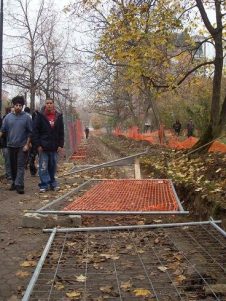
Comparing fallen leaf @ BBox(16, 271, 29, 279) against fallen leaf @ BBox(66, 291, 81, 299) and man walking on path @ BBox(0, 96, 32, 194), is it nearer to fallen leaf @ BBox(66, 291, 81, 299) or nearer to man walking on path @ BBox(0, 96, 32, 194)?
fallen leaf @ BBox(66, 291, 81, 299)

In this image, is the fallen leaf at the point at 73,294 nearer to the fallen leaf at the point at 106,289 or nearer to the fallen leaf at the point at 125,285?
the fallen leaf at the point at 106,289

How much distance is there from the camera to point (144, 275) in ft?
15.2

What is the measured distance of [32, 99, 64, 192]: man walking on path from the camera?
9922 millimetres

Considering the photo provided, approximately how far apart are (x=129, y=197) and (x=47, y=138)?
2528 mm

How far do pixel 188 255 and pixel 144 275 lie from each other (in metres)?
0.85

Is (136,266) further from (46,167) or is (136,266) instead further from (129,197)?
(46,167)

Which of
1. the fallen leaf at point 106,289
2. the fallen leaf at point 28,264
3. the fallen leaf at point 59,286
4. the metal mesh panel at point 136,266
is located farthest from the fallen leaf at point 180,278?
the fallen leaf at point 28,264

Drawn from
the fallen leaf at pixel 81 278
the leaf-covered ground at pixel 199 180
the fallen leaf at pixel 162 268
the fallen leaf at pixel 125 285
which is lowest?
the fallen leaf at pixel 81 278

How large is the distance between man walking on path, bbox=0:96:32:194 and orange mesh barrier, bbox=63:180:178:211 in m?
1.64

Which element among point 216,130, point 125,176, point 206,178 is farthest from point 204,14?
point 206,178

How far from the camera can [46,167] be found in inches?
394

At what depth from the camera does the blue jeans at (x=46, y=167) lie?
9.99 m

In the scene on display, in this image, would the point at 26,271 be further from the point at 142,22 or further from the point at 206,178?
the point at 142,22

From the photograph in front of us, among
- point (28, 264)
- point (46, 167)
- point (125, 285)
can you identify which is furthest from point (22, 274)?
point (46, 167)
